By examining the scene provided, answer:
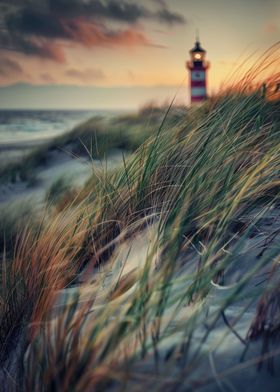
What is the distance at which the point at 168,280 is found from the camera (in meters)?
0.82

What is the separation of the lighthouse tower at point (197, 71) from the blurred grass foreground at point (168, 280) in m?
4.18

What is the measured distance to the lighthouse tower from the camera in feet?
20.1

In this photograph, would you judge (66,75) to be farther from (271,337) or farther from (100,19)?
(271,337)

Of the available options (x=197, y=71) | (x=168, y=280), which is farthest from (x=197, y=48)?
(x=168, y=280)

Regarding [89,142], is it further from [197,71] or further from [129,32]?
[197,71]

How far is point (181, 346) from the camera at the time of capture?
0.76 m

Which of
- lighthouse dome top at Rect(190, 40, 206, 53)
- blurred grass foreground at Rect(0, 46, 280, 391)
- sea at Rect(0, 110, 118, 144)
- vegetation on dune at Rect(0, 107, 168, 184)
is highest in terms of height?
lighthouse dome top at Rect(190, 40, 206, 53)

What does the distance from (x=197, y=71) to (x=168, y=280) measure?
576 cm

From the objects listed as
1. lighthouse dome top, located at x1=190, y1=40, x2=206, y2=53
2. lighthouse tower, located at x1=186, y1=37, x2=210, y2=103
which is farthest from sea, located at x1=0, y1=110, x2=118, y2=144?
lighthouse dome top, located at x1=190, y1=40, x2=206, y2=53

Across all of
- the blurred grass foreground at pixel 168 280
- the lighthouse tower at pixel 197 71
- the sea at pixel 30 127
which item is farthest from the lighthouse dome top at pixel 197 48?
the blurred grass foreground at pixel 168 280

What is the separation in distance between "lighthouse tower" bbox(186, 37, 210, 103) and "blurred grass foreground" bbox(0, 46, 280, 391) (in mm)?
4178

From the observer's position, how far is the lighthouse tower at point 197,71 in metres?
6.12

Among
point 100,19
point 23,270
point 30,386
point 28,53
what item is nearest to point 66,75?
point 28,53

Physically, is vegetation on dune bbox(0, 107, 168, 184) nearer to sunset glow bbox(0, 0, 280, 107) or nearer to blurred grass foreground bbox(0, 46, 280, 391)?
sunset glow bbox(0, 0, 280, 107)
